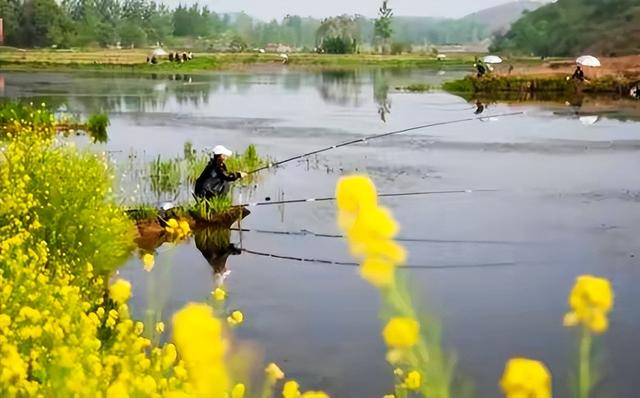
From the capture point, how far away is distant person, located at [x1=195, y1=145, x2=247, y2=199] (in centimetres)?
1092

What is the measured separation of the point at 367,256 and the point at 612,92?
3479 cm

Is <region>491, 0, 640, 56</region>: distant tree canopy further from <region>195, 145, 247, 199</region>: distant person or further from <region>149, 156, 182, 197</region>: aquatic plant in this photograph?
<region>195, 145, 247, 199</region>: distant person

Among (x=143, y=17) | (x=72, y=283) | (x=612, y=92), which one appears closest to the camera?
(x=72, y=283)

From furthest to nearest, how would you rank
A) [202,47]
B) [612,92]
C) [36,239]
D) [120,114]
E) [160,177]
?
[202,47]
[612,92]
[120,114]
[160,177]
[36,239]

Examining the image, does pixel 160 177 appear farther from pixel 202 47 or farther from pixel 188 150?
pixel 202 47

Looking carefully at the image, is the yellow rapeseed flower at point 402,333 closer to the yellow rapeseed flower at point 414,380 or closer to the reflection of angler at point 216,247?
the yellow rapeseed flower at point 414,380

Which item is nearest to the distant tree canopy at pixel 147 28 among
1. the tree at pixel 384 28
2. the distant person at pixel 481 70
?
the tree at pixel 384 28

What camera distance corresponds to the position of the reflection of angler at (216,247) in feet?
32.9

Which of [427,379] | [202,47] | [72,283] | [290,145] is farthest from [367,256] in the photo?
[202,47]

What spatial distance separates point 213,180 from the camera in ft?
36.3

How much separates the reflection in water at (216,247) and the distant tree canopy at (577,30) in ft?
190

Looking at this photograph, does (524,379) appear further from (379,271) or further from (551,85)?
(551,85)

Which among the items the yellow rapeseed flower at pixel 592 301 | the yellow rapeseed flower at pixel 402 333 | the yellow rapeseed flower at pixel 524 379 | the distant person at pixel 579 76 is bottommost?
the distant person at pixel 579 76

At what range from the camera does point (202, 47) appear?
4035 inches
